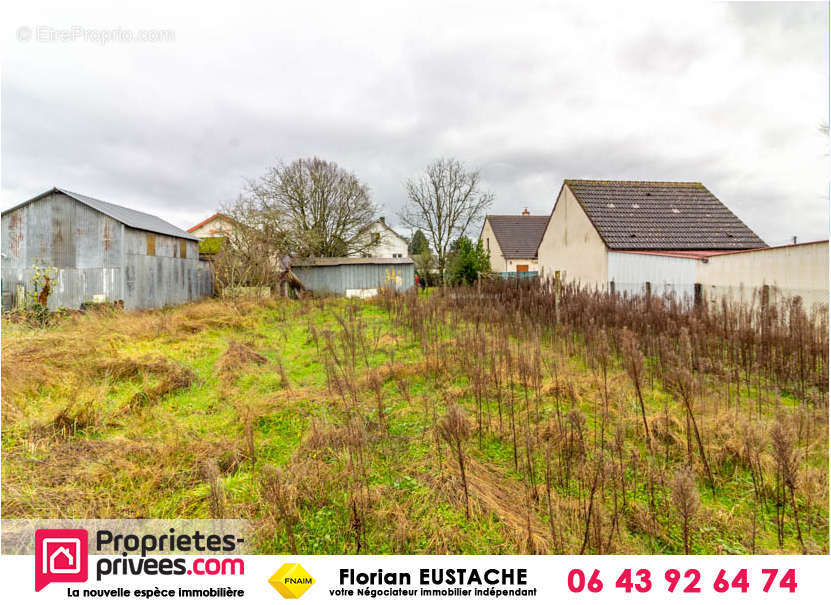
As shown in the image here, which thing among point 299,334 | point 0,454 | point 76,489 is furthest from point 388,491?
point 299,334

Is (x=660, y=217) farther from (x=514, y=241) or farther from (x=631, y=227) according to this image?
(x=514, y=241)

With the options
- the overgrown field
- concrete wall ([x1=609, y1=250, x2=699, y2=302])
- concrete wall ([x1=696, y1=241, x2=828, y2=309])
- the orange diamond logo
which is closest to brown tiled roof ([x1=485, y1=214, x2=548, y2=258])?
concrete wall ([x1=609, y1=250, x2=699, y2=302])

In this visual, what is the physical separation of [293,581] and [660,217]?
16.6 meters

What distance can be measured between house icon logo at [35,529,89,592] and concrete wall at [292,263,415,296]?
17.8 meters

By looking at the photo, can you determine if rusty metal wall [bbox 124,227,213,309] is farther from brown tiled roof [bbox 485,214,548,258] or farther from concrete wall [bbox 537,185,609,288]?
brown tiled roof [bbox 485,214,548,258]

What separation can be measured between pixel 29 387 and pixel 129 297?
10.3 m

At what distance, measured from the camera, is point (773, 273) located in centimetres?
674

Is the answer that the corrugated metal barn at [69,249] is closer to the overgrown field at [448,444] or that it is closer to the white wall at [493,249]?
the overgrown field at [448,444]

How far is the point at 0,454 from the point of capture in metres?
3.34

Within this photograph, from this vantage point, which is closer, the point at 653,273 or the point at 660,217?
the point at 653,273

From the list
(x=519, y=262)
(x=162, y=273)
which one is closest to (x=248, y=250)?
(x=162, y=273)

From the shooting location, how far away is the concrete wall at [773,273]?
593 centimetres

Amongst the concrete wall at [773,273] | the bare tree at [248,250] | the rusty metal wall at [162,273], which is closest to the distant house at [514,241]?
the bare tree at [248,250]

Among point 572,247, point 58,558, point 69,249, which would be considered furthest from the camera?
point 572,247
